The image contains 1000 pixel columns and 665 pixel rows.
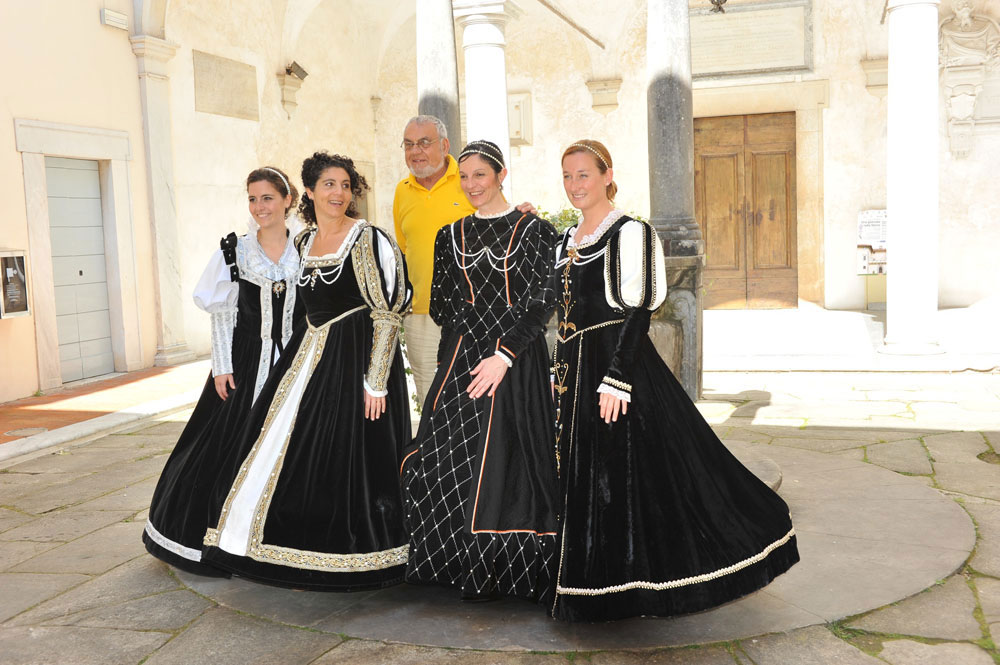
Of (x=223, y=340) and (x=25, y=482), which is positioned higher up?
(x=223, y=340)

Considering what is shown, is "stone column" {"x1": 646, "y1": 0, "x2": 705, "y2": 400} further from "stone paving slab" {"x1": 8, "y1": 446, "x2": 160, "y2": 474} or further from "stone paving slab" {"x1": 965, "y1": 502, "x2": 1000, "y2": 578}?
"stone paving slab" {"x1": 8, "y1": 446, "x2": 160, "y2": 474}

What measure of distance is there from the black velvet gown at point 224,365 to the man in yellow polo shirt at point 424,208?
1.57 feet

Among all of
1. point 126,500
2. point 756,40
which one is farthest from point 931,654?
point 756,40

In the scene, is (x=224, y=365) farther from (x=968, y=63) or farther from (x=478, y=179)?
(x=968, y=63)

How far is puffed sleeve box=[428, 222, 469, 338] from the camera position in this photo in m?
3.17

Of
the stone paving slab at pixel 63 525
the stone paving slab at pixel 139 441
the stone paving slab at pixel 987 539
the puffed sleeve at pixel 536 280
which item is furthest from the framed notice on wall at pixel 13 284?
the stone paving slab at pixel 987 539

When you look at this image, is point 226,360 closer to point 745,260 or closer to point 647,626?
point 647,626

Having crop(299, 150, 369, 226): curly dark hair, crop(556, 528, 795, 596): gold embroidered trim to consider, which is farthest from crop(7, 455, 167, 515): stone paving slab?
crop(556, 528, 795, 596): gold embroidered trim

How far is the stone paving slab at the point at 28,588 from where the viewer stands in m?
3.32

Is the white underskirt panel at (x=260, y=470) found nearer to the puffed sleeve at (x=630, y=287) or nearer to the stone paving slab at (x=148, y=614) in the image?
the stone paving slab at (x=148, y=614)

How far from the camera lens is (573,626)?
9.48 feet

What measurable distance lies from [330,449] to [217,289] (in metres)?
0.85

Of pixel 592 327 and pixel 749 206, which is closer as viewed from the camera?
pixel 592 327

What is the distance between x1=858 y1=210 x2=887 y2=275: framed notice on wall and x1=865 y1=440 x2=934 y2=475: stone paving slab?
6265 mm
